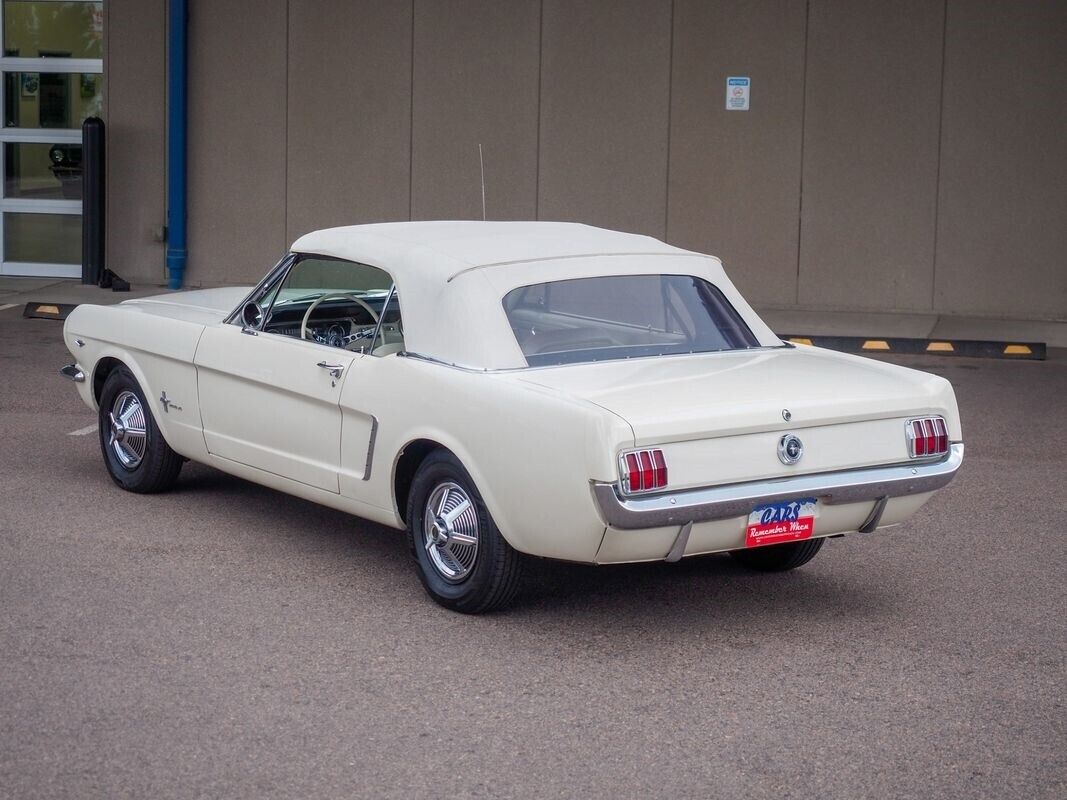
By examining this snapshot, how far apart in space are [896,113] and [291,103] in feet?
20.7

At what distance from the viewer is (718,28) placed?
1568 centimetres

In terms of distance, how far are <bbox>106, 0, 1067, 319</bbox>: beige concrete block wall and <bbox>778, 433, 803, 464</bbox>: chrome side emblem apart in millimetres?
10721

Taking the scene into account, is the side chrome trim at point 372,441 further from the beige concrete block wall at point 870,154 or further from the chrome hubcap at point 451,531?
the beige concrete block wall at point 870,154

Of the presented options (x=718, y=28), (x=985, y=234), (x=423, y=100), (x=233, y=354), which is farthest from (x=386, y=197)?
(x=233, y=354)

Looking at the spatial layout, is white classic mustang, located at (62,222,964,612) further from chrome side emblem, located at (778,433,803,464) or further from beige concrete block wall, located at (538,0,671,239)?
beige concrete block wall, located at (538,0,671,239)

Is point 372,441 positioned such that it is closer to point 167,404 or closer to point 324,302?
point 324,302

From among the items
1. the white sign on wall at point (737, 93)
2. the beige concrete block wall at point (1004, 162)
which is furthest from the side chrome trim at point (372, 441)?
the beige concrete block wall at point (1004, 162)

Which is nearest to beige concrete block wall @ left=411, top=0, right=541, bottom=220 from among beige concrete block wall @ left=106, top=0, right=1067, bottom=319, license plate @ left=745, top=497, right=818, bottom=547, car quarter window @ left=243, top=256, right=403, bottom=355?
beige concrete block wall @ left=106, top=0, right=1067, bottom=319

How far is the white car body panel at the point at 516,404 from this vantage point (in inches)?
201

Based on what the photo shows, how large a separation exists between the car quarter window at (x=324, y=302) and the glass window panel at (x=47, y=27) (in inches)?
437

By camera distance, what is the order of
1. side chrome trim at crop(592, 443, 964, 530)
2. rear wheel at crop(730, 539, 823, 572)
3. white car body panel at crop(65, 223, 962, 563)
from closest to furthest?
side chrome trim at crop(592, 443, 964, 530) < white car body panel at crop(65, 223, 962, 563) < rear wheel at crop(730, 539, 823, 572)

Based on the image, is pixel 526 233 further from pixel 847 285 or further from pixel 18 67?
pixel 18 67

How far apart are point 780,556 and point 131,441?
3263mm

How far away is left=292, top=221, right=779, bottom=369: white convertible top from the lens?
18.9 ft
